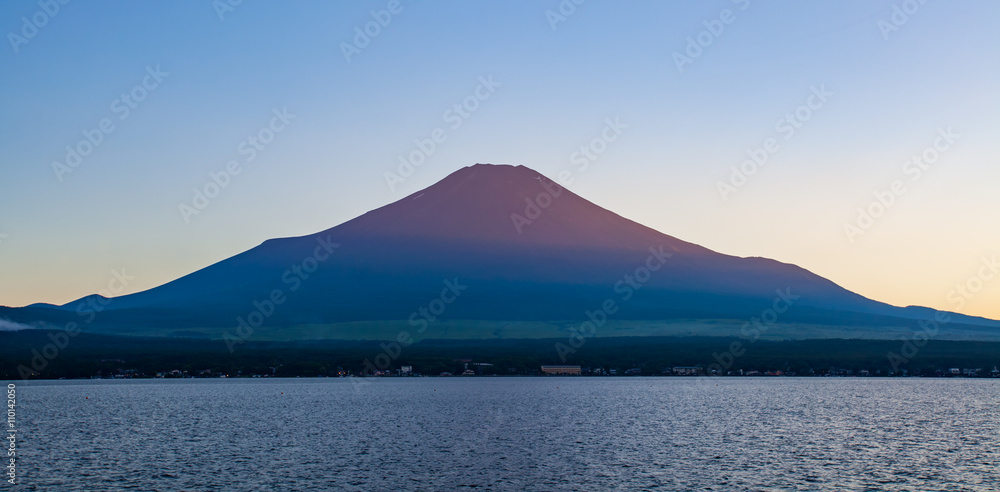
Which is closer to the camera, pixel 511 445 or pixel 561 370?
pixel 511 445

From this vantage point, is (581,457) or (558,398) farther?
(558,398)

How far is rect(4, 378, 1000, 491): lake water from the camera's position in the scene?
51312mm

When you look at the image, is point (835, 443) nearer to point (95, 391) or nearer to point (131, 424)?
point (131, 424)

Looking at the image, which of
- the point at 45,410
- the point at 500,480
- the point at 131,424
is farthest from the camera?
the point at 45,410

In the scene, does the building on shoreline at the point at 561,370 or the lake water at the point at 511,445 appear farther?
the building on shoreline at the point at 561,370

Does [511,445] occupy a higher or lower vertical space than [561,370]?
lower

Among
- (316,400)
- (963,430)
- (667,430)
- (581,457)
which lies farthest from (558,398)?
(581,457)

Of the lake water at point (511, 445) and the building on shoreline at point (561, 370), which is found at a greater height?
the building on shoreline at point (561, 370)

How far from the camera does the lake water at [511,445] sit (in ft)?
168

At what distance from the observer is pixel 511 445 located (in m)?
69.1

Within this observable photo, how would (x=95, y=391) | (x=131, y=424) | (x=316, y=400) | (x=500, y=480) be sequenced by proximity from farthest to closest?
(x=95, y=391)
(x=316, y=400)
(x=131, y=424)
(x=500, y=480)

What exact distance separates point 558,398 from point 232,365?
8131 cm

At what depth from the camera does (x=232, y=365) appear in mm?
183500

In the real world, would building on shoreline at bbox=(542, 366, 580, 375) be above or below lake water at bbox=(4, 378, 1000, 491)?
above
